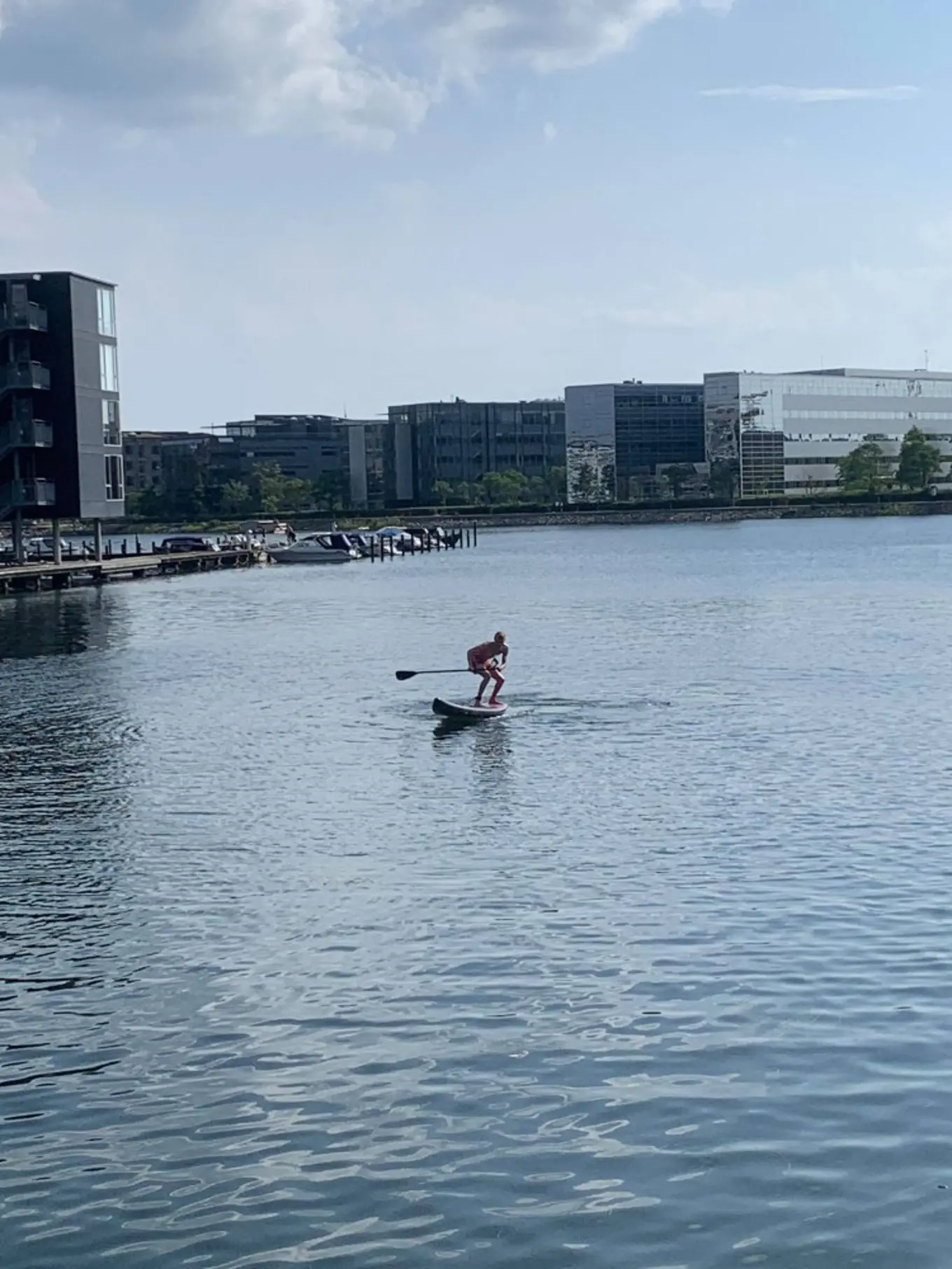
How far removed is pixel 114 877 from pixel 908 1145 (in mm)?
13866

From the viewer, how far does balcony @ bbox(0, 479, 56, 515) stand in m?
93.0

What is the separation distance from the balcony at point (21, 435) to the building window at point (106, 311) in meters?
8.18

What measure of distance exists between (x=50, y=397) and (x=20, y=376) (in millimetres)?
2932

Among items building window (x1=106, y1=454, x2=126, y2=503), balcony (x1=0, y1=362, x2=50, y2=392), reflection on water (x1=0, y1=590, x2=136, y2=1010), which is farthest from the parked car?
reflection on water (x1=0, y1=590, x2=136, y2=1010)

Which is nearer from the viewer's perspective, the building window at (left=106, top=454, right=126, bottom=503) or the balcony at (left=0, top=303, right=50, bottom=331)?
the balcony at (left=0, top=303, right=50, bottom=331)

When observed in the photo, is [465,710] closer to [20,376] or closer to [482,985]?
[482,985]

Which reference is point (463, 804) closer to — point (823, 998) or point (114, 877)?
point (114, 877)

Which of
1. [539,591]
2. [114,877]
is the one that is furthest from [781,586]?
[114,877]

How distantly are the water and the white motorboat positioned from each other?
10795cm

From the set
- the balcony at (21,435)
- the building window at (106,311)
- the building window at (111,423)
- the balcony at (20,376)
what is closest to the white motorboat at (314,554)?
the building window at (111,423)

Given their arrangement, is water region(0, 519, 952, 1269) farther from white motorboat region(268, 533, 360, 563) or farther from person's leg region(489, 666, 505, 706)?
white motorboat region(268, 533, 360, 563)

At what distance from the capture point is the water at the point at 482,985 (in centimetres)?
1364

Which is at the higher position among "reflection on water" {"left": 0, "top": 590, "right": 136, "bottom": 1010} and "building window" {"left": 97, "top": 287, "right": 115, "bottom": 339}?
"building window" {"left": 97, "top": 287, "right": 115, "bottom": 339}

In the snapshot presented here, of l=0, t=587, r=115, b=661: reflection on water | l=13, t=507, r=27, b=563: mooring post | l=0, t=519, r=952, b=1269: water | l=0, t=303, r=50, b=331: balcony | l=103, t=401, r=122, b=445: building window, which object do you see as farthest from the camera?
l=103, t=401, r=122, b=445: building window
